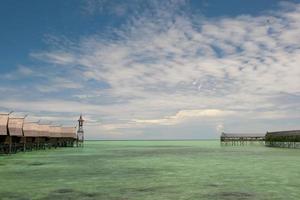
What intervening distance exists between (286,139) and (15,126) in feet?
165

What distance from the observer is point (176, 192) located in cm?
1591

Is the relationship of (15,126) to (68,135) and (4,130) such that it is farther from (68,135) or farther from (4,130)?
(68,135)

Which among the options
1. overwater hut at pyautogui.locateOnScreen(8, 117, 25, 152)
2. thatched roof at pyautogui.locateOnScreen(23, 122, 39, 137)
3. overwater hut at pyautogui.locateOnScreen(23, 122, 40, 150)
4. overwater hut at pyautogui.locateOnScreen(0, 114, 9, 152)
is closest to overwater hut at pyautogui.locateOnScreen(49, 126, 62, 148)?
overwater hut at pyautogui.locateOnScreen(23, 122, 40, 150)

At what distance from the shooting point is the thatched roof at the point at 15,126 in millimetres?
47769

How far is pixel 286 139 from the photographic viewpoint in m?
75.6

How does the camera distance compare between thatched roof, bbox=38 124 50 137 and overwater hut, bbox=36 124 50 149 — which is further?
overwater hut, bbox=36 124 50 149

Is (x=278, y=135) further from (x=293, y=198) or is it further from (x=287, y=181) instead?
(x=293, y=198)

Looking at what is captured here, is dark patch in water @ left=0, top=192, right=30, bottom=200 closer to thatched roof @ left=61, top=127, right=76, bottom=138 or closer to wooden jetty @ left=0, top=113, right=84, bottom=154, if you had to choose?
wooden jetty @ left=0, top=113, right=84, bottom=154

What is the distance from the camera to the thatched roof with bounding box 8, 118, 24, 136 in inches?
1881

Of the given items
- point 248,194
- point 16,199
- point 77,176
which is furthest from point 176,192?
point 77,176

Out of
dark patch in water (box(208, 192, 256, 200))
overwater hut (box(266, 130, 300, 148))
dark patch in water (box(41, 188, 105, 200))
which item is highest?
overwater hut (box(266, 130, 300, 148))

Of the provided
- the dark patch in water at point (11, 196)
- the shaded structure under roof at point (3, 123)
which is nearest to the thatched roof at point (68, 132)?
the shaded structure under roof at point (3, 123)

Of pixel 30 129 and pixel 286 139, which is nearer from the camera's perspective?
pixel 30 129

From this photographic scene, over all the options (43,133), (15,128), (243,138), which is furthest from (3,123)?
(243,138)
